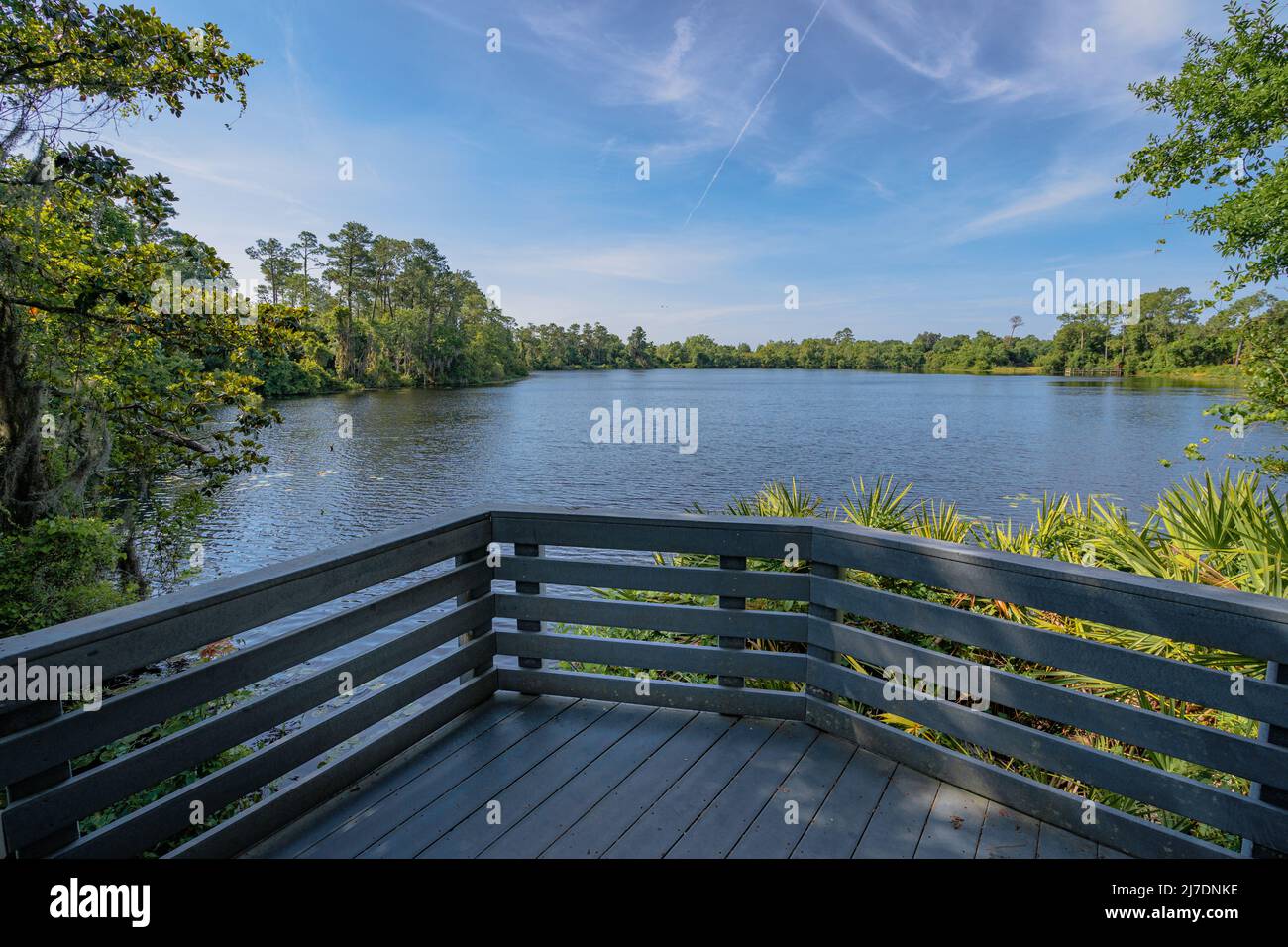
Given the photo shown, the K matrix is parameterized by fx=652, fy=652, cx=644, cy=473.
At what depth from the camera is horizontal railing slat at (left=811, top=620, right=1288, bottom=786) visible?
1850 mm

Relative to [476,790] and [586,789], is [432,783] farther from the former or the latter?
[586,789]

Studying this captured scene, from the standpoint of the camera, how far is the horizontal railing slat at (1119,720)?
185cm

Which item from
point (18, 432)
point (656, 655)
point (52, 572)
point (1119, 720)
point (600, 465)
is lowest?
point (52, 572)

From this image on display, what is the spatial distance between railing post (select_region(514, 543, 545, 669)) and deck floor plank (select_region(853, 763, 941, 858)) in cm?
169

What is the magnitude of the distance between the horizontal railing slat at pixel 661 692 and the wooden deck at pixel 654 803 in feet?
0.27

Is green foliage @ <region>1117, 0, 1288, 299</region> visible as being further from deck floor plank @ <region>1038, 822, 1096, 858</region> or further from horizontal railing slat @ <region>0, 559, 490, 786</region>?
horizontal railing slat @ <region>0, 559, 490, 786</region>

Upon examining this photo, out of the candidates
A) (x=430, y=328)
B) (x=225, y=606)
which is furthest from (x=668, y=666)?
(x=430, y=328)

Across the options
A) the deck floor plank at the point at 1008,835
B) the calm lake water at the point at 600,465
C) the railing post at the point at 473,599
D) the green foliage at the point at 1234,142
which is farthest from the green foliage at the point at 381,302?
the deck floor plank at the point at 1008,835

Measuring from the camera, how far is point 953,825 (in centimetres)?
229

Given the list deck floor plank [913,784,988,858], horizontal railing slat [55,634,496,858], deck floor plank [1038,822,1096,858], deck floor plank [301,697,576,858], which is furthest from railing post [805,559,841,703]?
horizontal railing slat [55,634,496,858]

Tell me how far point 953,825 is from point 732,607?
115cm
